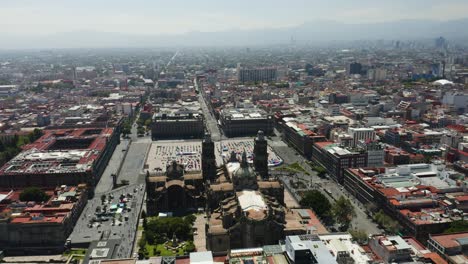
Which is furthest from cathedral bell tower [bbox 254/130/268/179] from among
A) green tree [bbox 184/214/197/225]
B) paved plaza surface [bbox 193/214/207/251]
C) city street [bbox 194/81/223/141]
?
city street [bbox 194/81/223/141]

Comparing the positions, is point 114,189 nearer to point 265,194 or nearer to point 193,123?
point 265,194

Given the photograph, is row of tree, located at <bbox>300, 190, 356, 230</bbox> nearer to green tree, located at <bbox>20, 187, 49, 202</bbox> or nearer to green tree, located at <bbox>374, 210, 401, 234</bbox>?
green tree, located at <bbox>374, 210, 401, 234</bbox>

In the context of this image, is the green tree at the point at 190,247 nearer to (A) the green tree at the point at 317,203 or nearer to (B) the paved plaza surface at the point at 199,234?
(B) the paved plaza surface at the point at 199,234

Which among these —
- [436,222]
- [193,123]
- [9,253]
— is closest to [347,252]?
[436,222]

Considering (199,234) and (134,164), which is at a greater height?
(199,234)

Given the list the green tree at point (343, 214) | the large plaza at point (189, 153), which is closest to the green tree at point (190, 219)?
the green tree at point (343, 214)

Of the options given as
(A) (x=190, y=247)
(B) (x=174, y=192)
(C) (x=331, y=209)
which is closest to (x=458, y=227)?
(C) (x=331, y=209)

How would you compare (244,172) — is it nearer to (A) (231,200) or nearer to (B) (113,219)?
(A) (231,200)
